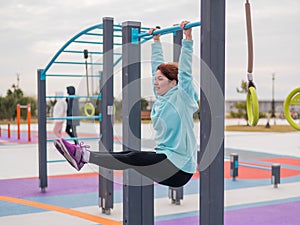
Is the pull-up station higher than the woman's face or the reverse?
higher

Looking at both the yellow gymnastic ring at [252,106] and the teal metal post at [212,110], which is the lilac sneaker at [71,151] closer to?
the teal metal post at [212,110]

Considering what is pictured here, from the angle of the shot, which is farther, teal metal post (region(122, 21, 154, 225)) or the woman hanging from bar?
teal metal post (region(122, 21, 154, 225))

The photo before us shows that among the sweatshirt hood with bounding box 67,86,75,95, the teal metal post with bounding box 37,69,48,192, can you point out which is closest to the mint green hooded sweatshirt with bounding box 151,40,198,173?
the teal metal post with bounding box 37,69,48,192

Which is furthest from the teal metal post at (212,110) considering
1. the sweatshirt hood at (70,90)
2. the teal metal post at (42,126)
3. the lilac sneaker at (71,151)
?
the sweatshirt hood at (70,90)

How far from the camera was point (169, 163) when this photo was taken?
3.25 metres

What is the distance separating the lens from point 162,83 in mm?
3514

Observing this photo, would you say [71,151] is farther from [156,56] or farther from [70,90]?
[70,90]

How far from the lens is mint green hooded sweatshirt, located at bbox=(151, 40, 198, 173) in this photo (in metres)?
3.25

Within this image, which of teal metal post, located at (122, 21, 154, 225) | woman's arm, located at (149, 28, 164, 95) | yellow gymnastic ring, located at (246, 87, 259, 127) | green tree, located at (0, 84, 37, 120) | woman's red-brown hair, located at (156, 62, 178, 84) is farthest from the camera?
green tree, located at (0, 84, 37, 120)

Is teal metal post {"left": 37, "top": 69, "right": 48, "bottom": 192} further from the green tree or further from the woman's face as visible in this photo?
the green tree

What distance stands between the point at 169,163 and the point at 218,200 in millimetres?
558

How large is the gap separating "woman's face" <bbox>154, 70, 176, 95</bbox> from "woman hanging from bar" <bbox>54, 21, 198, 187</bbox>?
10 centimetres

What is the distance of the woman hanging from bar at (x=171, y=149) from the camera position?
10.4 ft

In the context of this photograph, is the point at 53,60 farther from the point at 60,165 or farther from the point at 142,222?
the point at 60,165
